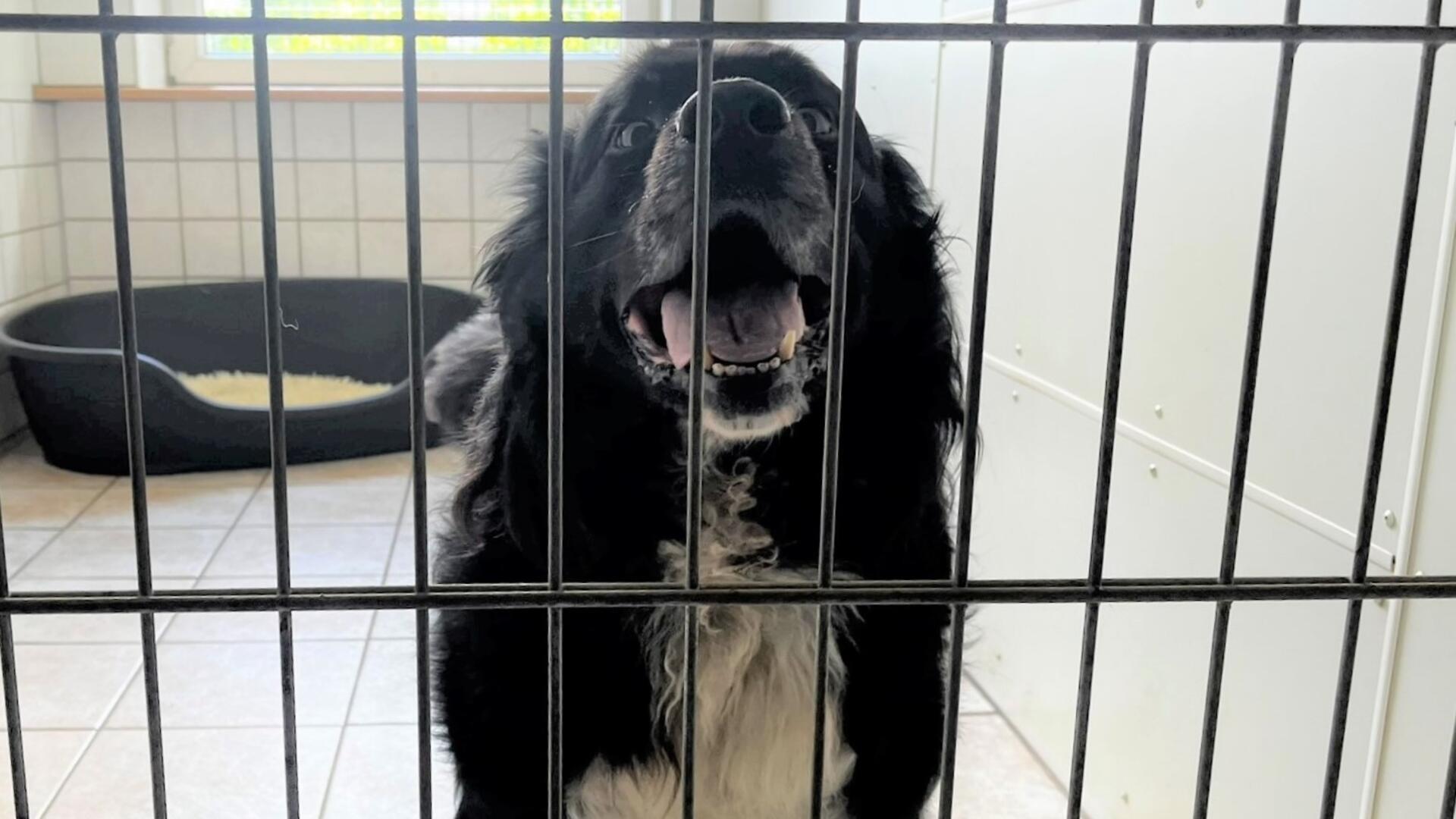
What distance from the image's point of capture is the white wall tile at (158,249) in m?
3.83

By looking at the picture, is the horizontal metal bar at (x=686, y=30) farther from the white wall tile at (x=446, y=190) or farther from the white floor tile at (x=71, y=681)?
the white wall tile at (x=446, y=190)

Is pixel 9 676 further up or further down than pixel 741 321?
further down

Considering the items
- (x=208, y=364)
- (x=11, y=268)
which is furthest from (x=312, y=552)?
(x=11, y=268)

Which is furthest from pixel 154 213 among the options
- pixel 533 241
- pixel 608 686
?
pixel 608 686

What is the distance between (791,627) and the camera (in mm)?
1269

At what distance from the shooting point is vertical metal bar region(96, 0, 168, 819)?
746 mm

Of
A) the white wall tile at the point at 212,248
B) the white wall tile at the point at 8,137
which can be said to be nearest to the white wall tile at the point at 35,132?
the white wall tile at the point at 8,137

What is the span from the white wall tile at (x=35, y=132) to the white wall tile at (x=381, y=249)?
2.93ft

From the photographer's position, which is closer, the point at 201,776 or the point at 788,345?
the point at 788,345

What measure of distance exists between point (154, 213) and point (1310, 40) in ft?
12.2

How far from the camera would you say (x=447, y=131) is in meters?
3.91

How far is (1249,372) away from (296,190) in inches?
139

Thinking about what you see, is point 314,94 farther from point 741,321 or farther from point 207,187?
point 741,321

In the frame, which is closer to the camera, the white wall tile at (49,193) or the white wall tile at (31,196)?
the white wall tile at (31,196)
